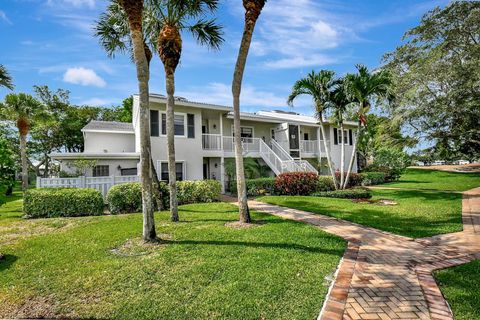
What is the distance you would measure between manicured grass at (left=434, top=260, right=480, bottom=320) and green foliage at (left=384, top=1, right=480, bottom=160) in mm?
15728

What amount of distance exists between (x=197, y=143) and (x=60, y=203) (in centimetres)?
825

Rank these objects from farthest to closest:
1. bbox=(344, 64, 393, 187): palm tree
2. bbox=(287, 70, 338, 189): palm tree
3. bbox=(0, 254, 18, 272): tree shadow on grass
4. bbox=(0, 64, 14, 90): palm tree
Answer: bbox=(287, 70, 338, 189): palm tree < bbox=(344, 64, 393, 187): palm tree < bbox=(0, 64, 14, 90): palm tree < bbox=(0, 254, 18, 272): tree shadow on grass

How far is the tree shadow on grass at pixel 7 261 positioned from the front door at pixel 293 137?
63.1 ft

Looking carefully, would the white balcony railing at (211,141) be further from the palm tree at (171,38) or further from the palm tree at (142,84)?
the palm tree at (142,84)

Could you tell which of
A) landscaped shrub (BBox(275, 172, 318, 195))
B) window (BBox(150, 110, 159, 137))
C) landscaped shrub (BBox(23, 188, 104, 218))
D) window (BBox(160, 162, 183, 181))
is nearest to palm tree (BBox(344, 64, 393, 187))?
landscaped shrub (BBox(275, 172, 318, 195))

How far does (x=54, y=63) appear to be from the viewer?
11.6 metres

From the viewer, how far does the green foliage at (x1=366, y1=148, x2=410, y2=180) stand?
85.4 ft

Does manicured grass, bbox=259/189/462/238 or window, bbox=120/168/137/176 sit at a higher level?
window, bbox=120/168/137/176

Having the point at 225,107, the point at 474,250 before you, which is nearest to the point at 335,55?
the point at 225,107

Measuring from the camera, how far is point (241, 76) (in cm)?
820

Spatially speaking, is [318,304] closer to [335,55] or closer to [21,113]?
[335,55]

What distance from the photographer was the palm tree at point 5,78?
45.4ft

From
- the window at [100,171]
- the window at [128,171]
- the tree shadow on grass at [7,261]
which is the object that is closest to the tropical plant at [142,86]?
the tree shadow on grass at [7,261]

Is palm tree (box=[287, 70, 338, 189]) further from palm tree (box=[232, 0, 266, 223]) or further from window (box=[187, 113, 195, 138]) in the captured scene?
palm tree (box=[232, 0, 266, 223])
